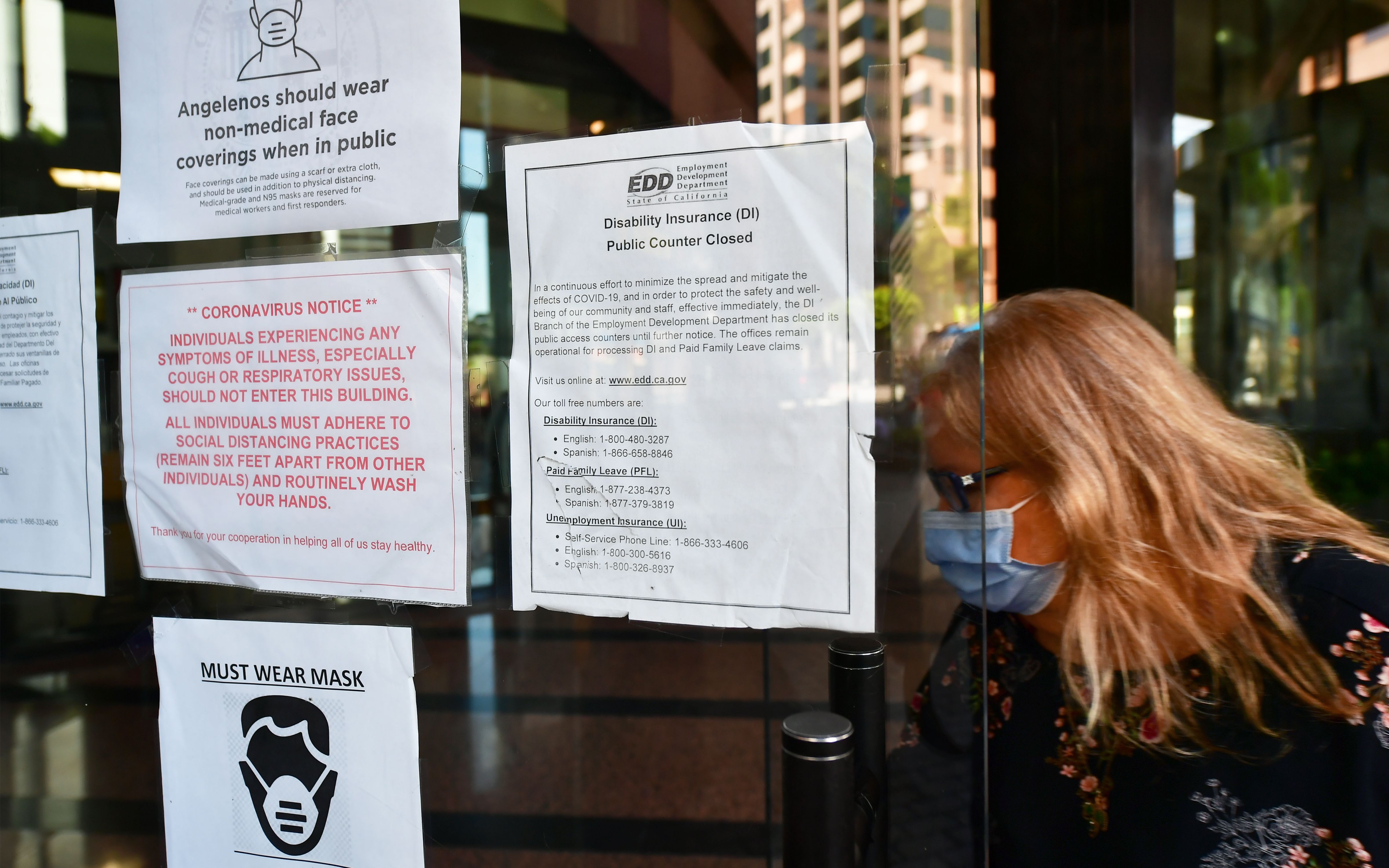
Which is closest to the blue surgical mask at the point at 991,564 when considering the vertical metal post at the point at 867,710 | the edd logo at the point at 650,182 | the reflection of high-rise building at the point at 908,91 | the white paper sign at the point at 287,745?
the vertical metal post at the point at 867,710

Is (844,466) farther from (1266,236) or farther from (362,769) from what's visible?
(1266,236)

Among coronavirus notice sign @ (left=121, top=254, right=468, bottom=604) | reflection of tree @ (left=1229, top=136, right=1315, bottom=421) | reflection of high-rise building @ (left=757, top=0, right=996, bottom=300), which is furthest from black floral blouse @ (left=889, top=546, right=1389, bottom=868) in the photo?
reflection of tree @ (left=1229, top=136, right=1315, bottom=421)

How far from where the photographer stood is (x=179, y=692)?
103 cm

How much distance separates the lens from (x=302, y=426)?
954 mm

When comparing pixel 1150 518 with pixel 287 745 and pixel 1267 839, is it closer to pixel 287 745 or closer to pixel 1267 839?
pixel 1267 839

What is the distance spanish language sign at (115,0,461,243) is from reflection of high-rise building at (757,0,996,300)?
381mm

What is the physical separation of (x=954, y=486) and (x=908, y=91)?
1.28ft

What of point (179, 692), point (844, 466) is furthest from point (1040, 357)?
point (179, 692)

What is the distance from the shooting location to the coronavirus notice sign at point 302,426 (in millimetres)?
902

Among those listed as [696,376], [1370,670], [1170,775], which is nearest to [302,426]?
[696,376]

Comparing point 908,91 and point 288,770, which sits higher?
point 908,91

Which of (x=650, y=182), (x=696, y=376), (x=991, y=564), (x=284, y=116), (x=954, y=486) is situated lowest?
(x=991, y=564)

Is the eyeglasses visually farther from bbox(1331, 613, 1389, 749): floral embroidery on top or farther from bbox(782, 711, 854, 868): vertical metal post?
bbox(1331, 613, 1389, 749): floral embroidery on top

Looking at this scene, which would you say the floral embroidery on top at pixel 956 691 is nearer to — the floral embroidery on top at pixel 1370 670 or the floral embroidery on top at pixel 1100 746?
the floral embroidery on top at pixel 1100 746
